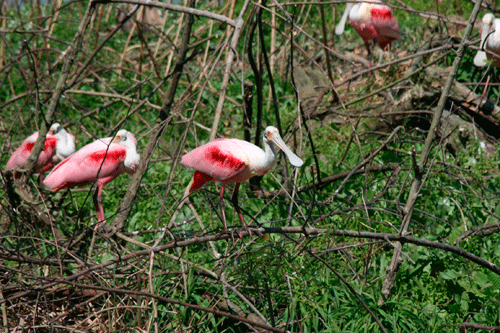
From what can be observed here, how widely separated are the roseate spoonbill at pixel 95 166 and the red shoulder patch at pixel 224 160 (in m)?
1.63

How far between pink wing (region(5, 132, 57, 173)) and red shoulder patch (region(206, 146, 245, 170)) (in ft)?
9.32

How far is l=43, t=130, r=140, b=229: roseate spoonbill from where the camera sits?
533cm

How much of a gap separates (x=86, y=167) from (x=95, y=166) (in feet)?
0.28

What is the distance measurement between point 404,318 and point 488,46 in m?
3.93

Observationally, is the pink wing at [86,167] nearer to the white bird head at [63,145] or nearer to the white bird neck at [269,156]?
the white bird head at [63,145]

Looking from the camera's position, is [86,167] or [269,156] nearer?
[269,156]

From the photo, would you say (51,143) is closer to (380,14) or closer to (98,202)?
(98,202)

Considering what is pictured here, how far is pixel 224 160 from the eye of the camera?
3.85 m

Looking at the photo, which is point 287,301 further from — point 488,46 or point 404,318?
point 488,46

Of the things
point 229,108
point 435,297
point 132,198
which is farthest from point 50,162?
point 435,297

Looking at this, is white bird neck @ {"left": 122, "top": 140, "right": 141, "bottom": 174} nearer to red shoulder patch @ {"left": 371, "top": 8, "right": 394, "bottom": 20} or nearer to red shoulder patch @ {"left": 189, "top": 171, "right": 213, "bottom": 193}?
red shoulder patch @ {"left": 189, "top": 171, "right": 213, "bottom": 193}

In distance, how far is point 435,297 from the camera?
4.13 metres

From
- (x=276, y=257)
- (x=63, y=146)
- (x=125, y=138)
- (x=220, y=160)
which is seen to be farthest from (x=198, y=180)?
(x=63, y=146)

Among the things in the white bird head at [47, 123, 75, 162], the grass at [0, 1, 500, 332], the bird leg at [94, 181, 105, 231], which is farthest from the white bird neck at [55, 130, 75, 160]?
the bird leg at [94, 181, 105, 231]
